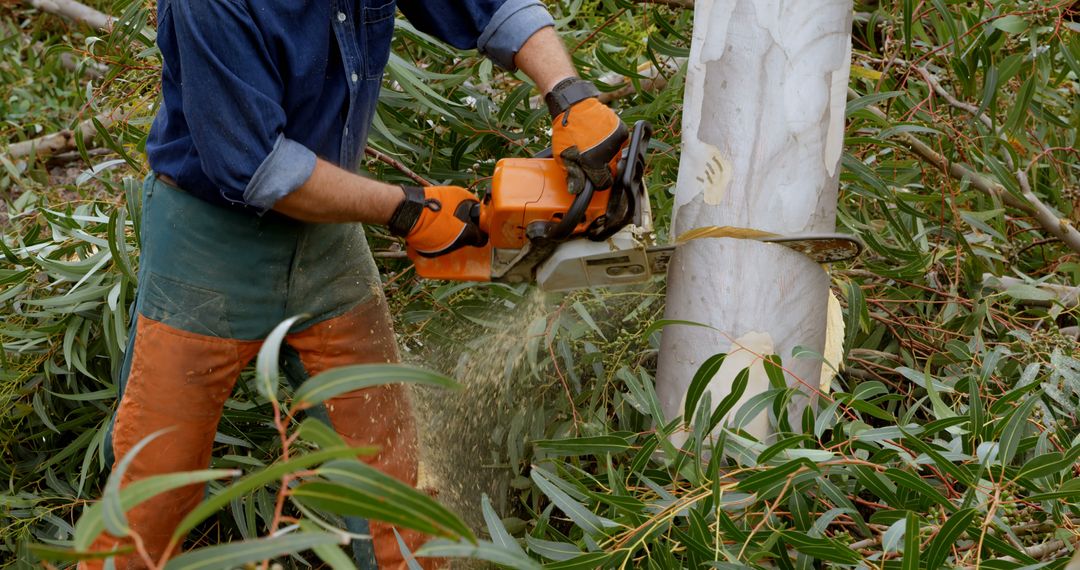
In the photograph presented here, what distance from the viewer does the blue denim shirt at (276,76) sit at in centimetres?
193

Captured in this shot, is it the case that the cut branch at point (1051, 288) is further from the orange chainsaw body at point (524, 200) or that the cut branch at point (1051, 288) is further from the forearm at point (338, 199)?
the forearm at point (338, 199)

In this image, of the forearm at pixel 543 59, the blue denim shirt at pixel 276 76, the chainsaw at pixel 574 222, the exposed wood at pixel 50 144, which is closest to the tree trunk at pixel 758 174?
the chainsaw at pixel 574 222

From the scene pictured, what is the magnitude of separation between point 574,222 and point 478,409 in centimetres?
94

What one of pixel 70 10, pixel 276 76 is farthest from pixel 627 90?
pixel 70 10

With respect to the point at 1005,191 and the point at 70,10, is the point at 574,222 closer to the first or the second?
the point at 1005,191

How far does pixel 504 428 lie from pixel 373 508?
185cm

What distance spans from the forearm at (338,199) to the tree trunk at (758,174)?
671mm

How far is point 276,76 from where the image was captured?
2035 millimetres

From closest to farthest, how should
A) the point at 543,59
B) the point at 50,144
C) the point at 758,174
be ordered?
the point at 758,174
the point at 543,59
the point at 50,144

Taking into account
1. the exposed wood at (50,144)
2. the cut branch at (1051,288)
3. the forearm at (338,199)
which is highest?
the forearm at (338,199)

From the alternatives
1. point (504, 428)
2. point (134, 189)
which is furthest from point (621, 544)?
point (134, 189)

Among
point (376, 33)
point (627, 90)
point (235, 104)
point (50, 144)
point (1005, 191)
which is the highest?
point (376, 33)

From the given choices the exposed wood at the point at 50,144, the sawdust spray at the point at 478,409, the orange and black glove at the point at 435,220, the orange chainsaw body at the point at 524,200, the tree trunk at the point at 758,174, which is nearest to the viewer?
the tree trunk at the point at 758,174

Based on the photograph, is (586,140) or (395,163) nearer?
(586,140)
